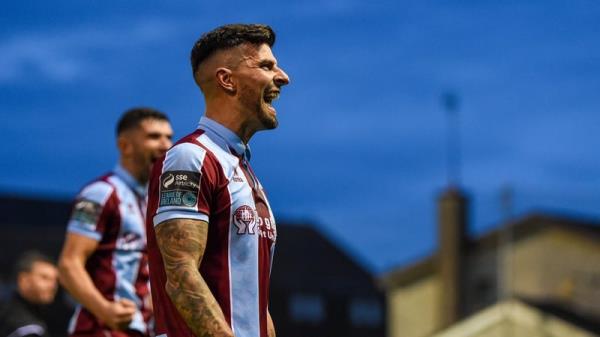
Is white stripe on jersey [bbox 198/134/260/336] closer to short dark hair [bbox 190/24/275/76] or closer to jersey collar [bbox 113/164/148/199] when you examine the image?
short dark hair [bbox 190/24/275/76]

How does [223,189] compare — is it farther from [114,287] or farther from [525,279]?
[525,279]

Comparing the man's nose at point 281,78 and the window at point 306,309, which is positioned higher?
the man's nose at point 281,78

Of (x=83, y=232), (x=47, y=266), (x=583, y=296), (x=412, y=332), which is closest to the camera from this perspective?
(x=83, y=232)

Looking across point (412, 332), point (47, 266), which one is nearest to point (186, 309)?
point (47, 266)

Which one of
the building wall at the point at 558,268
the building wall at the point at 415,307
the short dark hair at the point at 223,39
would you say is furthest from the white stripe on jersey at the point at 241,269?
the building wall at the point at 415,307

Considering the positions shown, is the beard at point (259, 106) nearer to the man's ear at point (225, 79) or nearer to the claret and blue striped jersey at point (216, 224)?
the man's ear at point (225, 79)

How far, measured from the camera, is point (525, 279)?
185ft

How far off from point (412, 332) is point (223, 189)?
54.2 m

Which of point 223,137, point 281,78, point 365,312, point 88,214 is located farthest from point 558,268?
point 223,137

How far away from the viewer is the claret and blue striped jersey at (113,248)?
901 centimetres

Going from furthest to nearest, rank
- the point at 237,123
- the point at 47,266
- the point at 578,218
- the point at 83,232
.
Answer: the point at 578,218 → the point at 47,266 → the point at 83,232 → the point at 237,123

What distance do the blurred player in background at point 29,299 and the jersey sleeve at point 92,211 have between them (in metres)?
2.01

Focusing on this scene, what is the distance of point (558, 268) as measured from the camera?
55.5m

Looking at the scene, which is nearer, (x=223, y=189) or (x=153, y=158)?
(x=223, y=189)
